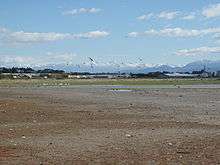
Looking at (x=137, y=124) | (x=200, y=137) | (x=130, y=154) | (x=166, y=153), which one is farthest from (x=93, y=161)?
(x=137, y=124)

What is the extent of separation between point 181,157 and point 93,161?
256 centimetres

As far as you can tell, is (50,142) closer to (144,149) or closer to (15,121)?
(144,149)

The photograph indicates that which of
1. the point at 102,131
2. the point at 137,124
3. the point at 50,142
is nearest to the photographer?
the point at 50,142

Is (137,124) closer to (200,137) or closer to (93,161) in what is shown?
(200,137)

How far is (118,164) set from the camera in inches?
500

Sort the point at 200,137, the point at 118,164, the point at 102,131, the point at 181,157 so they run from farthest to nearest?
1. the point at 102,131
2. the point at 200,137
3. the point at 181,157
4. the point at 118,164

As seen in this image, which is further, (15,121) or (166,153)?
(15,121)

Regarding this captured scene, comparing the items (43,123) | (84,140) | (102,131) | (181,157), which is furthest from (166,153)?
(43,123)

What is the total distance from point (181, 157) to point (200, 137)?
471cm

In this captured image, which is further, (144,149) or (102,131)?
(102,131)

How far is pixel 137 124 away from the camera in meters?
23.1

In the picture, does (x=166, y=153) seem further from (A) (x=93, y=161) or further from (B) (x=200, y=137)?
(B) (x=200, y=137)

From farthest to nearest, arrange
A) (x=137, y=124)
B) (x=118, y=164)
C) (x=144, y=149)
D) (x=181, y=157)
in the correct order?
(x=137, y=124)
(x=144, y=149)
(x=181, y=157)
(x=118, y=164)

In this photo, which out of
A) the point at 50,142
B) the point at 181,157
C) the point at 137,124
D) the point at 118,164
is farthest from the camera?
the point at 137,124
